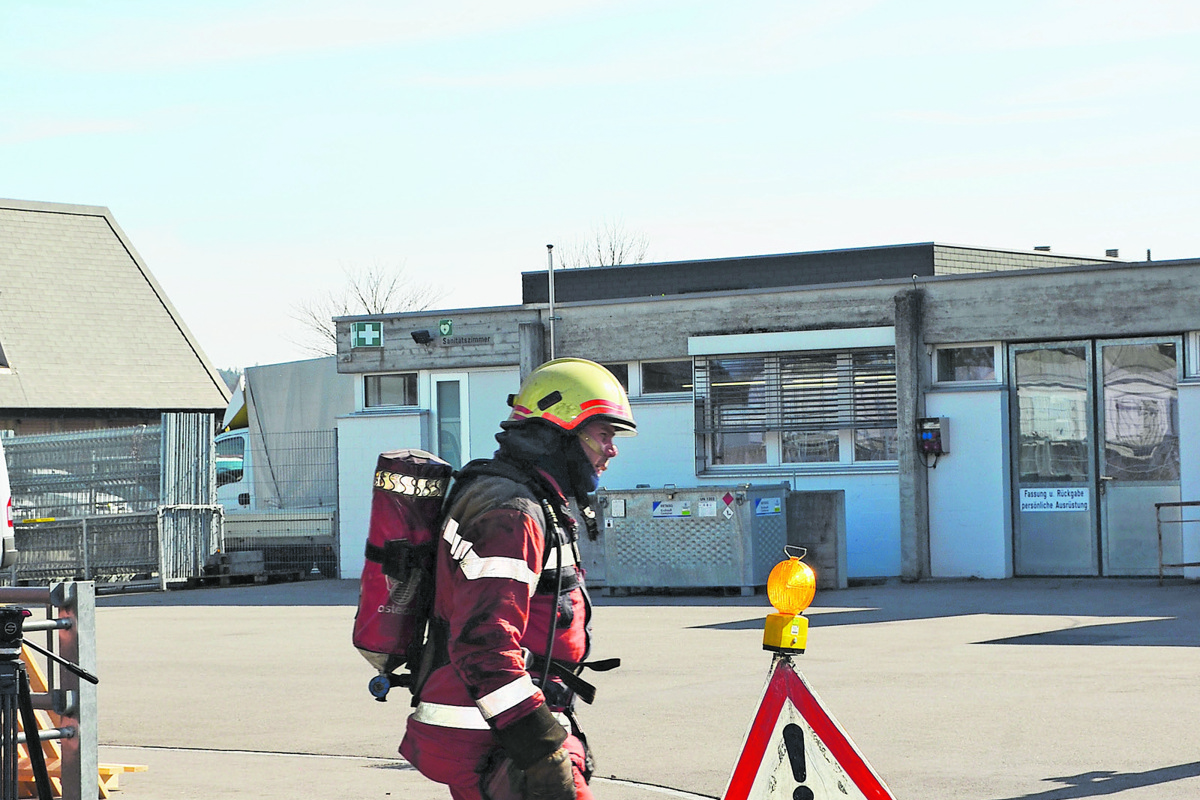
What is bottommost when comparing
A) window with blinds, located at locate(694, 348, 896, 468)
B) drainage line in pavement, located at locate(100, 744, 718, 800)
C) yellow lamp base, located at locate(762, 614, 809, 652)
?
drainage line in pavement, located at locate(100, 744, 718, 800)

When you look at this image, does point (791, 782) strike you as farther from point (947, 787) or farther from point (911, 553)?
point (911, 553)

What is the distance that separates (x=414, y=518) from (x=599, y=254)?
211ft

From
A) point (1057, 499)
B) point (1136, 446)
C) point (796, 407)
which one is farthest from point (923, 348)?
point (1136, 446)

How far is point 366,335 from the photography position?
2503 cm

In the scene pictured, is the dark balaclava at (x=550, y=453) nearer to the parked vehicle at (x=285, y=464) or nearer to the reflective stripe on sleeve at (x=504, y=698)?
the reflective stripe on sleeve at (x=504, y=698)

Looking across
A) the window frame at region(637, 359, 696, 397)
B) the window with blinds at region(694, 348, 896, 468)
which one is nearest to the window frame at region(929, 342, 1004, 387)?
the window with blinds at region(694, 348, 896, 468)

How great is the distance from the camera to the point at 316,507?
2619 centimetres

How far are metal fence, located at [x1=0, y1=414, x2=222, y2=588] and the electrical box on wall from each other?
10627 mm

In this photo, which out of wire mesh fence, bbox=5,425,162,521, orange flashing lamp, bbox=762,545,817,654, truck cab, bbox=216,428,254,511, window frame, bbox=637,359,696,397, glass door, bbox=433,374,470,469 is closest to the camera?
orange flashing lamp, bbox=762,545,817,654

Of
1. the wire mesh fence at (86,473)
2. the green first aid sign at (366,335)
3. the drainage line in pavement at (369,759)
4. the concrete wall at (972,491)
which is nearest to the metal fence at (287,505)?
the wire mesh fence at (86,473)

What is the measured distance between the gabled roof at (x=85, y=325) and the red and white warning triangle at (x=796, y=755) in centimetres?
3363

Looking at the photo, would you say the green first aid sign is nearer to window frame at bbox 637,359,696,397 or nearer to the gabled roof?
window frame at bbox 637,359,696,397

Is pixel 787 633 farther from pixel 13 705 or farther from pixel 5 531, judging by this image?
pixel 5 531

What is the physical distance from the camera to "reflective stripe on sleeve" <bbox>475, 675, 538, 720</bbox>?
3.97 metres
